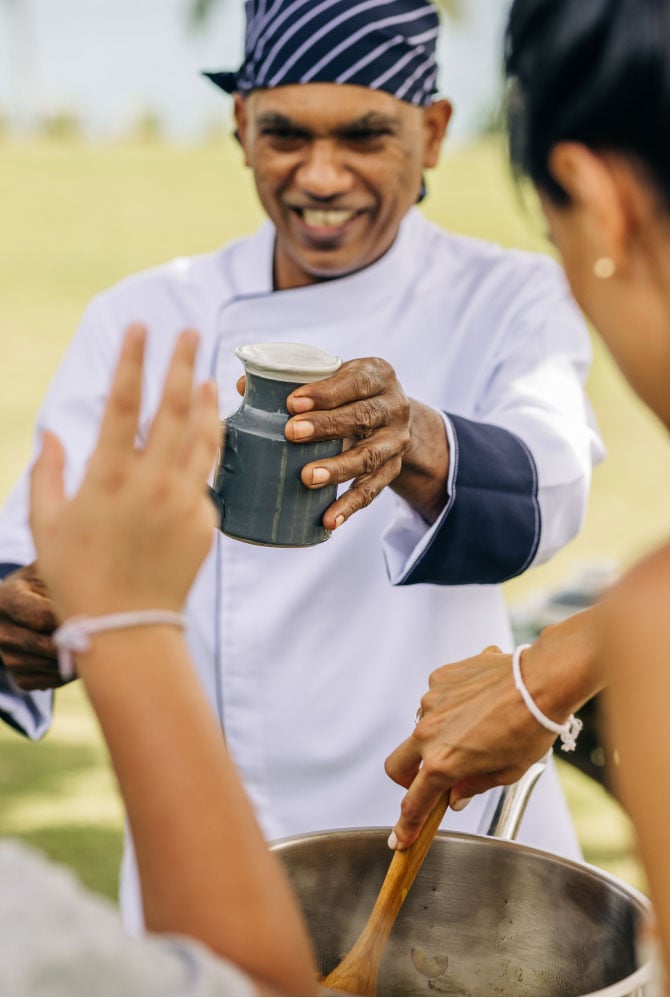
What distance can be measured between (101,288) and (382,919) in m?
15.0

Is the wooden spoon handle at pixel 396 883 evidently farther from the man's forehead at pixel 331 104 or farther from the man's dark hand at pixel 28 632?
the man's forehead at pixel 331 104

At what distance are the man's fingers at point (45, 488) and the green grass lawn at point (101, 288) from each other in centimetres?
40

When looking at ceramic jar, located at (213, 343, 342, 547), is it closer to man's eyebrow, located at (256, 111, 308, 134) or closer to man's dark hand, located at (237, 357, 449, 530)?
man's dark hand, located at (237, 357, 449, 530)

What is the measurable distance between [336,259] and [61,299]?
45.4 ft

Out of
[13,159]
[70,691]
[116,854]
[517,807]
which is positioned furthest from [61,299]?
[517,807]

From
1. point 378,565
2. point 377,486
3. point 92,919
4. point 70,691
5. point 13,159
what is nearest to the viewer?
point 92,919

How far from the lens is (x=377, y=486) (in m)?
1.52

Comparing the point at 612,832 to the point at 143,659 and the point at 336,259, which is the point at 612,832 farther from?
the point at 143,659

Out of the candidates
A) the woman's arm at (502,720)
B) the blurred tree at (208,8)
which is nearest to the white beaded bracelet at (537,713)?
the woman's arm at (502,720)

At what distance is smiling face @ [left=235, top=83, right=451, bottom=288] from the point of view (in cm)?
199

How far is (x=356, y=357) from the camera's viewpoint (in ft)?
6.88

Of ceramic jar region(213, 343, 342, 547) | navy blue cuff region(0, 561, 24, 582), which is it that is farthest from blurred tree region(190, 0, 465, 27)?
ceramic jar region(213, 343, 342, 547)

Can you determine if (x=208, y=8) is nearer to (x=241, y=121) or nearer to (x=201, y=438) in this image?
(x=241, y=121)

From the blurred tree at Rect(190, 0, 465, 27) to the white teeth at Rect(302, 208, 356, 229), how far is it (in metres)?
16.0
